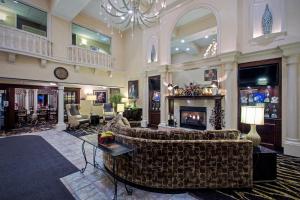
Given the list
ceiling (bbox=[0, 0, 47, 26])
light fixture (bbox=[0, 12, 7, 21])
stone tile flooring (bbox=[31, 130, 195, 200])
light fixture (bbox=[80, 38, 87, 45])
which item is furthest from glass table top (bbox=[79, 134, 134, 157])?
→ light fixture (bbox=[80, 38, 87, 45])

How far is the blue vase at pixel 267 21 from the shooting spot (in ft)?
13.9

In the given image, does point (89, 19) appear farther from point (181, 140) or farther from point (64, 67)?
point (181, 140)

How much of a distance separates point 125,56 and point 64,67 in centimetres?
381

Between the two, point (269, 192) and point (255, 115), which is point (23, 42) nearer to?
point (255, 115)

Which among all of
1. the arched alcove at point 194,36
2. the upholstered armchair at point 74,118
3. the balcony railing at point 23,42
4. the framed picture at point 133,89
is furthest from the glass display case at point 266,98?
the balcony railing at point 23,42

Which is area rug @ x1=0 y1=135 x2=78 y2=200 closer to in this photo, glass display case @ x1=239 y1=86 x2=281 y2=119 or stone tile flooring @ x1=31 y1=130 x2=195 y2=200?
stone tile flooring @ x1=31 y1=130 x2=195 y2=200

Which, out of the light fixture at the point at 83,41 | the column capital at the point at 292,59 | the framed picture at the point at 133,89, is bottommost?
the framed picture at the point at 133,89

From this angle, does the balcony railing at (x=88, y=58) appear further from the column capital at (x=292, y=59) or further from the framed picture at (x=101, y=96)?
the column capital at (x=292, y=59)

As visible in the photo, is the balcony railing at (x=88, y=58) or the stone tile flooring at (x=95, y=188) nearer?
the stone tile flooring at (x=95, y=188)

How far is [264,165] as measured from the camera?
97.3 inches

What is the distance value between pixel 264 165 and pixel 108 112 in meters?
7.51

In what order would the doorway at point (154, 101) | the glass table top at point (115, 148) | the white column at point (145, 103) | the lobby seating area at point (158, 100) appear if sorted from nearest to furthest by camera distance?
the glass table top at point (115, 148), the lobby seating area at point (158, 100), the doorway at point (154, 101), the white column at point (145, 103)

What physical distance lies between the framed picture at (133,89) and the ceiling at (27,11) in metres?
4.98

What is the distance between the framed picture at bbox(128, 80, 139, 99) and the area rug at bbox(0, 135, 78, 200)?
203 inches
